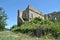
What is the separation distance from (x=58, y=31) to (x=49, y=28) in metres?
2.03

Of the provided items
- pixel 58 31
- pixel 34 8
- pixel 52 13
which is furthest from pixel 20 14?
pixel 58 31

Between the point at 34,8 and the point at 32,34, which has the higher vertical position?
the point at 34,8

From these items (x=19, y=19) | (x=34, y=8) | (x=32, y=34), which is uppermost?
(x=34, y=8)

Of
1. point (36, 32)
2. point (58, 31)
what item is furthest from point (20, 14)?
point (58, 31)

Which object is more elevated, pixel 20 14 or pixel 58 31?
pixel 20 14

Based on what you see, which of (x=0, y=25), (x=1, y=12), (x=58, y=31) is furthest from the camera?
(x=1, y=12)

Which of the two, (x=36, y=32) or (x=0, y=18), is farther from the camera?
(x=0, y=18)

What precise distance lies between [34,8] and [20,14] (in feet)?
17.5

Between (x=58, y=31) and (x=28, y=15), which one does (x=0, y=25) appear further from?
(x=58, y=31)

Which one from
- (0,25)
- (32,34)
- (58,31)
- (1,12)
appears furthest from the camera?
(1,12)

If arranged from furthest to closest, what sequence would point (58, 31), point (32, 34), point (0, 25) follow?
1. point (0, 25)
2. point (32, 34)
3. point (58, 31)

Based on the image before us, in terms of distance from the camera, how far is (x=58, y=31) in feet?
95.6

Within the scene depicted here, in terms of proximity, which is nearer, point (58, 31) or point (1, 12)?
point (58, 31)

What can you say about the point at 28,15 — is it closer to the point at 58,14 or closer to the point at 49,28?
the point at 58,14
